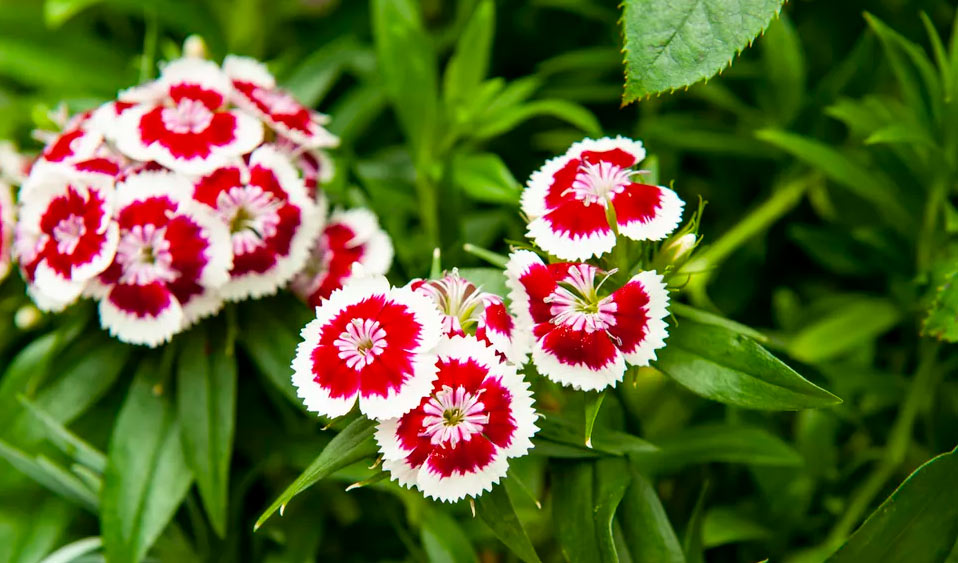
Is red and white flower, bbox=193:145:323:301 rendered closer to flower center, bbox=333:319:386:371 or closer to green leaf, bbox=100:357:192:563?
green leaf, bbox=100:357:192:563

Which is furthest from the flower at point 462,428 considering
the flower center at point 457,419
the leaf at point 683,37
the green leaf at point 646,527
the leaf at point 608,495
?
the leaf at point 683,37

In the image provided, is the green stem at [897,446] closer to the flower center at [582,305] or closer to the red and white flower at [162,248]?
the flower center at [582,305]

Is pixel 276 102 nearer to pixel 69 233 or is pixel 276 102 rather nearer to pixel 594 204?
pixel 69 233

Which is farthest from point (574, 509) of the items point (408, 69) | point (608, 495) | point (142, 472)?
point (408, 69)

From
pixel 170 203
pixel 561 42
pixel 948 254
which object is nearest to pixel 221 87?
pixel 170 203

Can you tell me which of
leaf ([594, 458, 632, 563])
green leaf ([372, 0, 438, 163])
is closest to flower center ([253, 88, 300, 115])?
green leaf ([372, 0, 438, 163])

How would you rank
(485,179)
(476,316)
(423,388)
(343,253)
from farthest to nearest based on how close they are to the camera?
(485,179) < (343,253) < (476,316) < (423,388)
